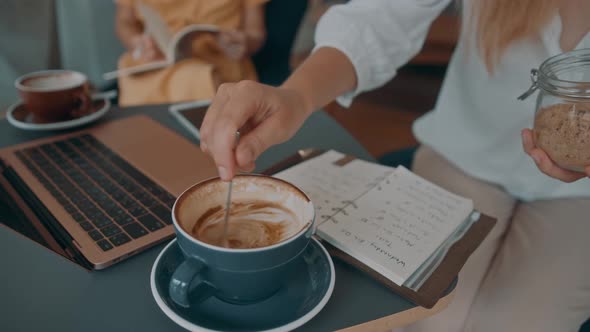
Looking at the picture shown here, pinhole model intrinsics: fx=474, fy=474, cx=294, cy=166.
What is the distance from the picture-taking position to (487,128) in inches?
34.9

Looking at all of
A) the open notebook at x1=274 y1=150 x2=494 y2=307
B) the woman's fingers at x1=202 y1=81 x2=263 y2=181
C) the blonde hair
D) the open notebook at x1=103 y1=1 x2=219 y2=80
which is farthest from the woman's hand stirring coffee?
the open notebook at x1=103 y1=1 x2=219 y2=80

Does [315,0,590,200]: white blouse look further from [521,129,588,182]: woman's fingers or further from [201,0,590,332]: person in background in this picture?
[521,129,588,182]: woman's fingers

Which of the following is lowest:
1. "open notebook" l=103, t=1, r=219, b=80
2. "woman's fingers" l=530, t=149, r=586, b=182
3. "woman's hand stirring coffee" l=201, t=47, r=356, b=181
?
"open notebook" l=103, t=1, r=219, b=80

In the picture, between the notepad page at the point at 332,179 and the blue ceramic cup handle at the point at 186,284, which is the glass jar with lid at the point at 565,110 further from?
the blue ceramic cup handle at the point at 186,284

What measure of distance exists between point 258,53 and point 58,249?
1.19 meters

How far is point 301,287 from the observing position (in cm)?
48

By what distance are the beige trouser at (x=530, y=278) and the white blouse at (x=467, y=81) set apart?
0.06 m

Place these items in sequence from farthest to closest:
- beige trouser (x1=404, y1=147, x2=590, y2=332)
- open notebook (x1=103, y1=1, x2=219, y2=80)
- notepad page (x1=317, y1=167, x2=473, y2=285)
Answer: open notebook (x1=103, y1=1, x2=219, y2=80) < beige trouser (x1=404, y1=147, x2=590, y2=332) < notepad page (x1=317, y1=167, x2=473, y2=285)

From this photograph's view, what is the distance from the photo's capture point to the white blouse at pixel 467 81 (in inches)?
29.9

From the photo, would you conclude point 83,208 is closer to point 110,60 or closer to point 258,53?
point 258,53

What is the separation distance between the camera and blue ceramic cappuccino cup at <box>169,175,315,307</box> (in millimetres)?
414

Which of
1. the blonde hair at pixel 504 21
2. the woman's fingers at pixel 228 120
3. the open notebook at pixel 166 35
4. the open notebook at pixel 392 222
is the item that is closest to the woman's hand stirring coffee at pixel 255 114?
the woman's fingers at pixel 228 120

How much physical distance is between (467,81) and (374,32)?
9.7 inches

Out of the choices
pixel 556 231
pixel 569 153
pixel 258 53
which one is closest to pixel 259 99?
pixel 569 153
